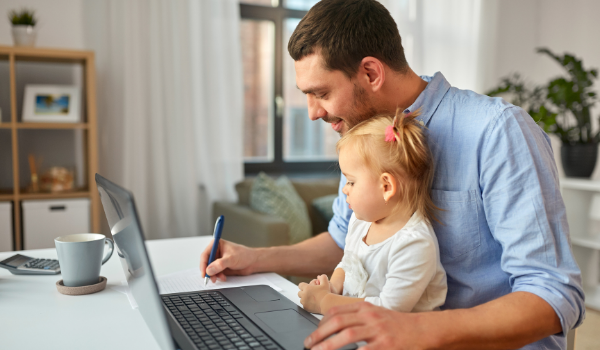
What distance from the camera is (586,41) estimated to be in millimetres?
3883

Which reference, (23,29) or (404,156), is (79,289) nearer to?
(404,156)

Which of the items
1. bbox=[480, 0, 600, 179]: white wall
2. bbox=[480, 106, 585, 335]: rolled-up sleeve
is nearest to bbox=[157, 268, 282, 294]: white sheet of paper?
bbox=[480, 106, 585, 335]: rolled-up sleeve

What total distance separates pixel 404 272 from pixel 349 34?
0.51 metres

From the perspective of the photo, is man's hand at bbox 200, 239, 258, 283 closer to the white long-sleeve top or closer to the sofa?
the white long-sleeve top

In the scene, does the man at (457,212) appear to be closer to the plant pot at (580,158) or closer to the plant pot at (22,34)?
the plant pot at (22,34)

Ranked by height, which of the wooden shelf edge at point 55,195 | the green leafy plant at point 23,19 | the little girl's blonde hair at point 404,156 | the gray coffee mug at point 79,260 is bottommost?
the wooden shelf edge at point 55,195

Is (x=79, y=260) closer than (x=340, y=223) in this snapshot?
Yes

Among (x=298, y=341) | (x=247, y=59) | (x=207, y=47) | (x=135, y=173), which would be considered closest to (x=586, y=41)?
(x=247, y=59)

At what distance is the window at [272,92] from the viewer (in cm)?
361

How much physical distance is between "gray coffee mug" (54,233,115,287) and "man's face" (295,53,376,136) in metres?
0.55

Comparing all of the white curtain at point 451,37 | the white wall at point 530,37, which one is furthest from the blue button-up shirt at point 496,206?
the white wall at point 530,37

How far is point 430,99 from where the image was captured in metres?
1.07

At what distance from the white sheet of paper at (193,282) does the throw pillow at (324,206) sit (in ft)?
6.50

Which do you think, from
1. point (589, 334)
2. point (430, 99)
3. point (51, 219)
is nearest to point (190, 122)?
point (51, 219)
